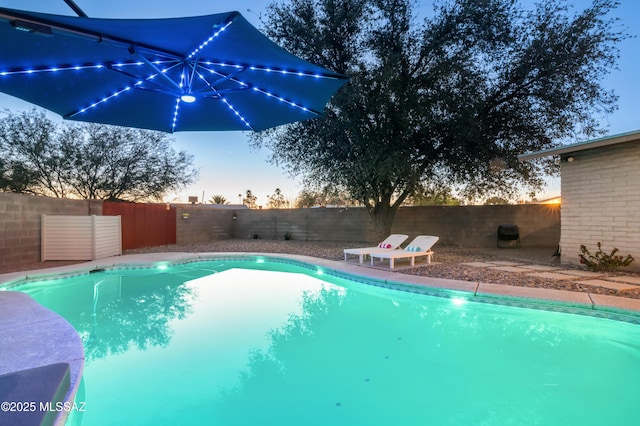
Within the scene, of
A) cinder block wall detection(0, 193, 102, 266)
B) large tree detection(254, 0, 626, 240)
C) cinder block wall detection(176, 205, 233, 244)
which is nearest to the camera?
cinder block wall detection(0, 193, 102, 266)

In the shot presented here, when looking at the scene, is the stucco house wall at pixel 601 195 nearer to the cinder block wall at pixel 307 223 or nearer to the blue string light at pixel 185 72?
the cinder block wall at pixel 307 223

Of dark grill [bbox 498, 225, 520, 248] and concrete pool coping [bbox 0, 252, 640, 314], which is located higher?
dark grill [bbox 498, 225, 520, 248]

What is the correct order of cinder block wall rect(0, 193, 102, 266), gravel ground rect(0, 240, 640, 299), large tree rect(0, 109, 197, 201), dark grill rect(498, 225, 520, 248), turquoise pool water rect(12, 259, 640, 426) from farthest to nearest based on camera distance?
large tree rect(0, 109, 197, 201) < dark grill rect(498, 225, 520, 248) < cinder block wall rect(0, 193, 102, 266) < gravel ground rect(0, 240, 640, 299) < turquoise pool water rect(12, 259, 640, 426)

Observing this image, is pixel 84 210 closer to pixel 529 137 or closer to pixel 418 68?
pixel 418 68

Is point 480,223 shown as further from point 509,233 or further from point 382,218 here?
point 382,218

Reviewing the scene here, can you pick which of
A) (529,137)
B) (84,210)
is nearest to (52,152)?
(84,210)

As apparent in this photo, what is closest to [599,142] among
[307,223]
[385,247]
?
[385,247]

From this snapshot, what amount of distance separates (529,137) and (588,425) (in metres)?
8.43

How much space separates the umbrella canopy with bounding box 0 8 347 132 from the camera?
3074mm

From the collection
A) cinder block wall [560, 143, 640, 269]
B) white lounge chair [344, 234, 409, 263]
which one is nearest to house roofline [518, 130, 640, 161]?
cinder block wall [560, 143, 640, 269]

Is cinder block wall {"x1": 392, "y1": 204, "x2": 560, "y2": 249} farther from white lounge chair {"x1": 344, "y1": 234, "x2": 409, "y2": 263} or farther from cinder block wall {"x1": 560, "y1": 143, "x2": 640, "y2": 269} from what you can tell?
white lounge chair {"x1": 344, "y1": 234, "x2": 409, "y2": 263}

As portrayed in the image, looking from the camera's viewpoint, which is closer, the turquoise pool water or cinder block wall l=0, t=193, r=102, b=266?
the turquoise pool water

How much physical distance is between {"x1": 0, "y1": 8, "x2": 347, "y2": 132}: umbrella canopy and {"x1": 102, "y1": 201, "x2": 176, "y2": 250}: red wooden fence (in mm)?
5923

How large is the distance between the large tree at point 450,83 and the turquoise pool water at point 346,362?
14.8ft
